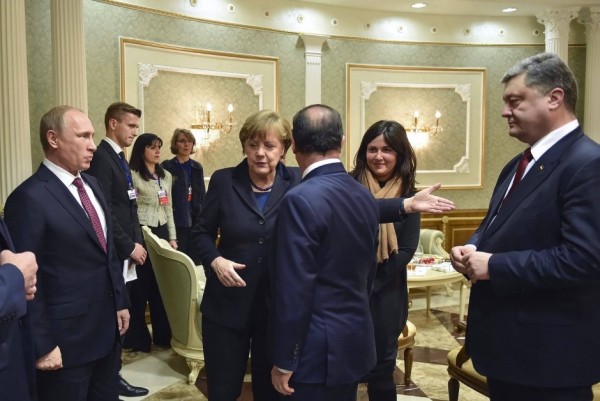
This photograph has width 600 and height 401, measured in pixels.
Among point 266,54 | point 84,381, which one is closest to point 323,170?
point 84,381

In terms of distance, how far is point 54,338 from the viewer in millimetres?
2090

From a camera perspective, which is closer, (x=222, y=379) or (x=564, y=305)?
(x=564, y=305)

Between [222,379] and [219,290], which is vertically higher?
[219,290]

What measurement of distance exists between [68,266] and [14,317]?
547mm

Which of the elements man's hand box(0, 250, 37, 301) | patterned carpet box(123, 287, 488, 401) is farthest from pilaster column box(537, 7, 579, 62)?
man's hand box(0, 250, 37, 301)

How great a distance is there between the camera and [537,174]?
1746 millimetres

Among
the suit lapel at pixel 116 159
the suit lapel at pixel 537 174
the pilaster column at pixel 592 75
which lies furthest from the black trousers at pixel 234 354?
the pilaster column at pixel 592 75

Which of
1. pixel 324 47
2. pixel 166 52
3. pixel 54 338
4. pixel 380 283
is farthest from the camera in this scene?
pixel 324 47

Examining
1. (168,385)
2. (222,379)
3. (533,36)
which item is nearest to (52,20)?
(168,385)

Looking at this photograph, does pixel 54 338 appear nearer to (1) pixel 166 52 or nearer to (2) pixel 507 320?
(2) pixel 507 320

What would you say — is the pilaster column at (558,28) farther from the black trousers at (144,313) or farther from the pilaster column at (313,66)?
the black trousers at (144,313)

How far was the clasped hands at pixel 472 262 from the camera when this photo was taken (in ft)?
5.74

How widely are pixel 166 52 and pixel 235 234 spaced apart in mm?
4302

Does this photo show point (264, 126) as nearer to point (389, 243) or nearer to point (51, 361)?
point (389, 243)
